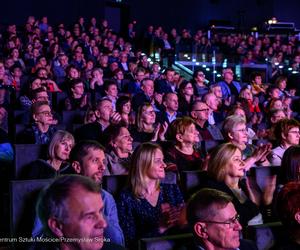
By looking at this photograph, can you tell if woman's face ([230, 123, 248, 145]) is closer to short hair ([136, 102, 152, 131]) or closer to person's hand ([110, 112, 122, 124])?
short hair ([136, 102, 152, 131])

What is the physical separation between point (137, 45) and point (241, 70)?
12.9 ft

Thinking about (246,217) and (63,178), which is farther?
(246,217)

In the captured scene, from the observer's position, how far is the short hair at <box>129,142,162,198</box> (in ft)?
9.36

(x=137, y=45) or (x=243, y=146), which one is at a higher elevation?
(x=137, y=45)

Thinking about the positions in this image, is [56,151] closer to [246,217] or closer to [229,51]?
[246,217]

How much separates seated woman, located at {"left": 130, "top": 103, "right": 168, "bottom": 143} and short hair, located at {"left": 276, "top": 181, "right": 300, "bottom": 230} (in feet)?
8.18

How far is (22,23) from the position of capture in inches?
518

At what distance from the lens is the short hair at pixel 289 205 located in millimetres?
2209

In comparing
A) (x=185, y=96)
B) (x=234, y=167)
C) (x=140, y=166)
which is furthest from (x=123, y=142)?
(x=185, y=96)

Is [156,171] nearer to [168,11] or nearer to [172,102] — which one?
[172,102]

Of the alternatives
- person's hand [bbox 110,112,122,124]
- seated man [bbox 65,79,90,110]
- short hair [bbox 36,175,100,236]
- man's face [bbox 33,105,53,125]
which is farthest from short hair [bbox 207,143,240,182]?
seated man [bbox 65,79,90,110]

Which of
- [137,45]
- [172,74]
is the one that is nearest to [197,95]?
[172,74]

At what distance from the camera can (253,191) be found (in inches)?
132

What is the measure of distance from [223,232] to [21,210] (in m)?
1.04
